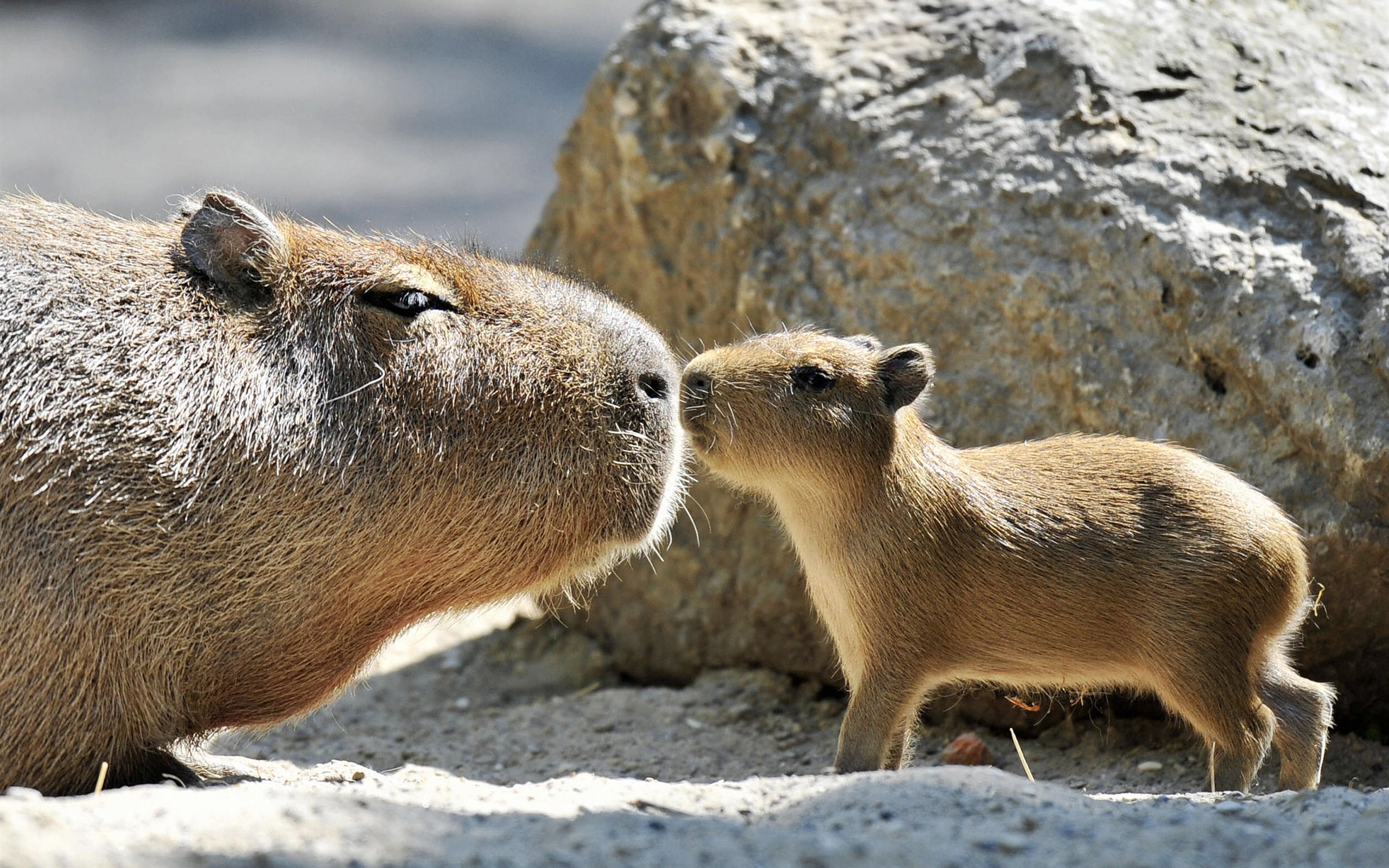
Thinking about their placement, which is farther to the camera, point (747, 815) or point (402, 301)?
point (402, 301)

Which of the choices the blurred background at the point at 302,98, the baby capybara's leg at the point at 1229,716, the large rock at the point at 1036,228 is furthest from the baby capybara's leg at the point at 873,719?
the blurred background at the point at 302,98

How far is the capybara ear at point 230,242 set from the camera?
359 centimetres

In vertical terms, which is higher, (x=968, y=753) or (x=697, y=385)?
(x=697, y=385)

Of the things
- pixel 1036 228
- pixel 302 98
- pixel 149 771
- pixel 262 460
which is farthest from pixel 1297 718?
pixel 302 98

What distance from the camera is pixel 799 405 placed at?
3758mm

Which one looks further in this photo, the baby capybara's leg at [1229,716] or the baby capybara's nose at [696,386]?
the baby capybara's nose at [696,386]

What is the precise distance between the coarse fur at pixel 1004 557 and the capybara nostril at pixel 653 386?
0.45 ft

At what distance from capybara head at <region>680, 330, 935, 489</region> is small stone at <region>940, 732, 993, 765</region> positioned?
1.25 meters

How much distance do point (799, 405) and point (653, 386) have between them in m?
0.40

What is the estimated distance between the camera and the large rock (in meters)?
4.12

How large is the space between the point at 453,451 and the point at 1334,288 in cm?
264

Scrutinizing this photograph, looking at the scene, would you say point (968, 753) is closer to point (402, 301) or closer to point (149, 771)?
point (402, 301)

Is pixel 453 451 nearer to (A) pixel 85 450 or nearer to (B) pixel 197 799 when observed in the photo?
(A) pixel 85 450

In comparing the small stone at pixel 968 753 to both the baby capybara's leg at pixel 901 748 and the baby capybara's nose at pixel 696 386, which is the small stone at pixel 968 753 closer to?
the baby capybara's leg at pixel 901 748
